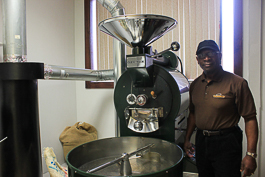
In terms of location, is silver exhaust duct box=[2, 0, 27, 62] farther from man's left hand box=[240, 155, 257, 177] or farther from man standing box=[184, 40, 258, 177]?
man's left hand box=[240, 155, 257, 177]

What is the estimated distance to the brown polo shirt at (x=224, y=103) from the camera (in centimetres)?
144

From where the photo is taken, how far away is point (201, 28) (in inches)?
99.7

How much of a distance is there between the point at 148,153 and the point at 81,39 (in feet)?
7.28

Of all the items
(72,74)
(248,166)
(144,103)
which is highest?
(72,74)

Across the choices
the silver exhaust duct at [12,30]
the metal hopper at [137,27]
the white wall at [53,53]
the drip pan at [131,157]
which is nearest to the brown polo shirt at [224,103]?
the drip pan at [131,157]

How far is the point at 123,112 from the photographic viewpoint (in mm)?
1696

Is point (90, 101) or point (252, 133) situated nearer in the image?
point (252, 133)

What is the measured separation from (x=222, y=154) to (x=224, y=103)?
34cm

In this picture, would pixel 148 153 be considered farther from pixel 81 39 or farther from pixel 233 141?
pixel 81 39

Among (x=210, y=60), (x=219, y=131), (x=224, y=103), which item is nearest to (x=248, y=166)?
(x=219, y=131)

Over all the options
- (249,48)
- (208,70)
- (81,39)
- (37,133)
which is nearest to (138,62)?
(208,70)

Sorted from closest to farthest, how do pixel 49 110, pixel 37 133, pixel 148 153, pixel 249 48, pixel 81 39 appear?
pixel 37 133 < pixel 148 153 < pixel 249 48 < pixel 49 110 < pixel 81 39

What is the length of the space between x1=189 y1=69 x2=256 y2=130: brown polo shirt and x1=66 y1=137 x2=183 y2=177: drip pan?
320mm

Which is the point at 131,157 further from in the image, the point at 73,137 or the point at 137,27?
the point at 73,137
